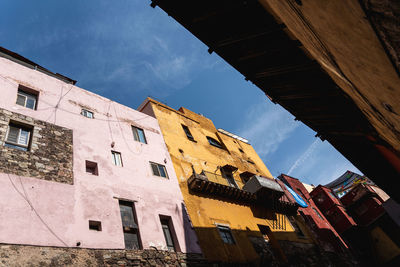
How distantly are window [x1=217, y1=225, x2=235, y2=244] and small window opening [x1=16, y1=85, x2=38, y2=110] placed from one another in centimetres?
1139

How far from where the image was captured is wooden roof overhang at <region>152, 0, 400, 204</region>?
230 inches

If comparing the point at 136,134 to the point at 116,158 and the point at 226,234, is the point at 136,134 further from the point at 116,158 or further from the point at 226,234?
the point at 226,234

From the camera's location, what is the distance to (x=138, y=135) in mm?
16344

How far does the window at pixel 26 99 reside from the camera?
1207 centimetres

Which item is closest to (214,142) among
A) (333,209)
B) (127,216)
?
(127,216)

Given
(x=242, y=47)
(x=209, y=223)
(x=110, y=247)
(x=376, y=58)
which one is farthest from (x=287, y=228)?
(x=376, y=58)

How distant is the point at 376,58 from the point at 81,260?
9.38 m

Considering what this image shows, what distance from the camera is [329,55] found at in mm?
5621

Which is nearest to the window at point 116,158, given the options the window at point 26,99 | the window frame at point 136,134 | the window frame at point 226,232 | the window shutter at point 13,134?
the window frame at point 136,134

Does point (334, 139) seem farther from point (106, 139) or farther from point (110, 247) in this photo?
point (106, 139)

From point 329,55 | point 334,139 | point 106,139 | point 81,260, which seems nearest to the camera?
point 329,55

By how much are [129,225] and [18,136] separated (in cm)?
583

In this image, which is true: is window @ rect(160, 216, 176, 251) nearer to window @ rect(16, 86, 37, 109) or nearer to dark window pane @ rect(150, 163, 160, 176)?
dark window pane @ rect(150, 163, 160, 176)

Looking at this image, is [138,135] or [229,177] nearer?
[138,135]
